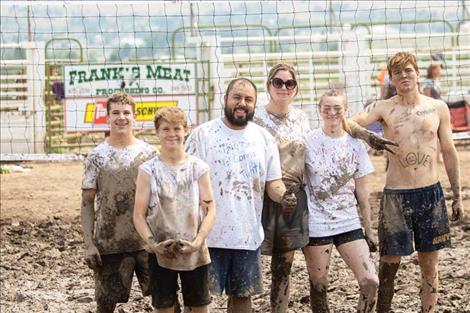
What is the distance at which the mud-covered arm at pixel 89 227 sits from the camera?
701 centimetres

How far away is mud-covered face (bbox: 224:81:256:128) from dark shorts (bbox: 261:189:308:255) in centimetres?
65

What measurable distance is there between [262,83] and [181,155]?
14612mm

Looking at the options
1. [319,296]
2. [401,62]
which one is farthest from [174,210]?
[401,62]

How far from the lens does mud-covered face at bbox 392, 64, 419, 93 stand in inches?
298

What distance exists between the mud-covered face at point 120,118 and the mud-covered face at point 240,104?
63cm

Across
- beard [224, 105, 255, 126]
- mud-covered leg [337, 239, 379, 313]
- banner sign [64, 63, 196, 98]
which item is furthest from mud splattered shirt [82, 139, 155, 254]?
banner sign [64, 63, 196, 98]

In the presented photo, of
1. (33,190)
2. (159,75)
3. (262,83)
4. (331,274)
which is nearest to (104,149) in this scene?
(331,274)

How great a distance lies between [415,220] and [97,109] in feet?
38.9

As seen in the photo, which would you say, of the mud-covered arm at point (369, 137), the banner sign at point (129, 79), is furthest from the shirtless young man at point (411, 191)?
the banner sign at point (129, 79)

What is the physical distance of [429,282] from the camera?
7688 millimetres

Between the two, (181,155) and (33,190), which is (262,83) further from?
(181,155)

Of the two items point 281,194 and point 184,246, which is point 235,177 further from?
point 184,246

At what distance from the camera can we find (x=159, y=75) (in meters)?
19.0

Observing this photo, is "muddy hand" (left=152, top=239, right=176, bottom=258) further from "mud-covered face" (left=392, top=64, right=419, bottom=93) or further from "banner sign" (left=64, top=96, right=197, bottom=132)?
"banner sign" (left=64, top=96, right=197, bottom=132)
